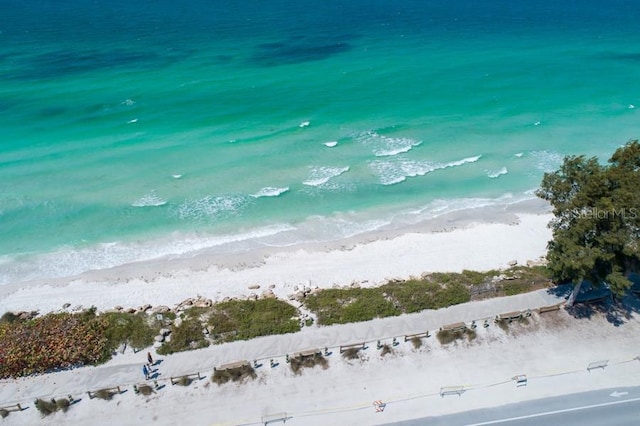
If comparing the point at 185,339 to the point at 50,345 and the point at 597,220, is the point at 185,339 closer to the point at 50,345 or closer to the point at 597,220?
the point at 50,345

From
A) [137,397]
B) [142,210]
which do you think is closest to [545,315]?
[137,397]

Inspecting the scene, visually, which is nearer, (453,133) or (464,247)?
(464,247)

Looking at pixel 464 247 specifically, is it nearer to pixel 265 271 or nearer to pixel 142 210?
pixel 265 271

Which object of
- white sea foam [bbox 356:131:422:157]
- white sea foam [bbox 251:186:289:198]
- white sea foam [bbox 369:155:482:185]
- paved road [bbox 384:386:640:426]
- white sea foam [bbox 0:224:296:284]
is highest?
white sea foam [bbox 356:131:422:157]

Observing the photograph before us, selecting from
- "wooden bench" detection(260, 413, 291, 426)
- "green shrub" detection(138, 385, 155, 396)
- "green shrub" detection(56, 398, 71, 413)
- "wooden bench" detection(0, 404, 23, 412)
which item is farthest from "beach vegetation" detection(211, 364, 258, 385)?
"wooden bench" detection(0, 404, 23, 412)

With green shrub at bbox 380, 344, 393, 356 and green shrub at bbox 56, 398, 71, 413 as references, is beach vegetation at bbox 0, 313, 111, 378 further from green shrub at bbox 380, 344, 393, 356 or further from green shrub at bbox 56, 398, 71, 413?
green shrub at bbox 380, 344, 393, 356

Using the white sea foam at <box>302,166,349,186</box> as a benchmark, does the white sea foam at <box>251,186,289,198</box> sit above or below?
below

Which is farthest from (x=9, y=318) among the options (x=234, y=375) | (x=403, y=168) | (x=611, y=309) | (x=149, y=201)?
(x=611, y=309)
